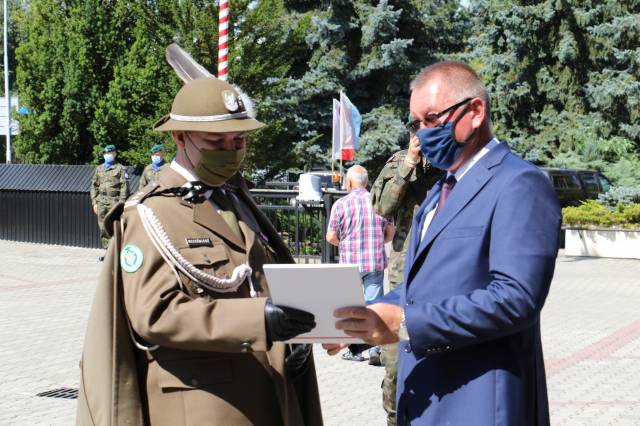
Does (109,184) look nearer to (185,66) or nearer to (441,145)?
(185,66)

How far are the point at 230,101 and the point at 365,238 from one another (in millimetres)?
5800

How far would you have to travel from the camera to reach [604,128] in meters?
27.1

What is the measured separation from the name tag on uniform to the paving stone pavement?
3959 mm

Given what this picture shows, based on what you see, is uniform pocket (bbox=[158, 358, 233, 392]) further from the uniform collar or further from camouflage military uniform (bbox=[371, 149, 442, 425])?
camouflage military uniform (bbox=[371, 149, 442, 425])

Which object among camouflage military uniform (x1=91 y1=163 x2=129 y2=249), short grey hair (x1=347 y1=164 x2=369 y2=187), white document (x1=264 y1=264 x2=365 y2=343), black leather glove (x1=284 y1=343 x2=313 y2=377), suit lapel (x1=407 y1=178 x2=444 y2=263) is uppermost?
suit lapel (x1=407 y1=178 x2=444 y2=263)

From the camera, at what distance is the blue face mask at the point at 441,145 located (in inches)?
114

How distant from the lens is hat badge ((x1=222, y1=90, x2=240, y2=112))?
3148mm

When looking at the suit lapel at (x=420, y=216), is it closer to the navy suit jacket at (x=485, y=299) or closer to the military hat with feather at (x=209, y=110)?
the navy suit jacket at (x=485, y=299)

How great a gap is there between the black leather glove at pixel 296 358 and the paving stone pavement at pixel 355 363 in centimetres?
361

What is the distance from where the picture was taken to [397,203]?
6.30m

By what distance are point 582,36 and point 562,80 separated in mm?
1461

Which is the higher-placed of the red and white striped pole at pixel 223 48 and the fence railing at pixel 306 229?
the red and white striped pole at pixel 223 48

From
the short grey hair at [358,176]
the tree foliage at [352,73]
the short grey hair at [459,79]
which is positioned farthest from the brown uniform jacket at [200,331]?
the tree foliage at [352,73]

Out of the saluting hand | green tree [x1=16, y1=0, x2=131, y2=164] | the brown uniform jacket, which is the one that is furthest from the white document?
green tree [x1=16, y1=0, x2=131, y2=164]
